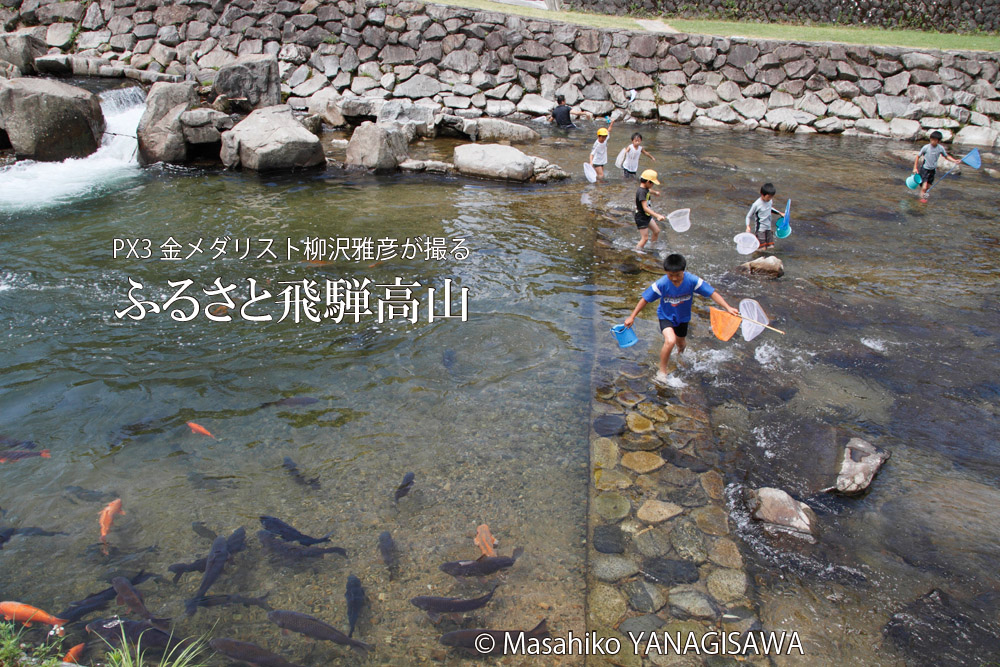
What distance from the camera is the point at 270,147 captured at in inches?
597

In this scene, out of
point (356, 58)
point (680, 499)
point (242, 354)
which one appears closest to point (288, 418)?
point (242, 354)

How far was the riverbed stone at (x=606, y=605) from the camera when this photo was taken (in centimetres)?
442

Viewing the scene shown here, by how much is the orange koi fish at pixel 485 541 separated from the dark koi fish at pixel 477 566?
8cm

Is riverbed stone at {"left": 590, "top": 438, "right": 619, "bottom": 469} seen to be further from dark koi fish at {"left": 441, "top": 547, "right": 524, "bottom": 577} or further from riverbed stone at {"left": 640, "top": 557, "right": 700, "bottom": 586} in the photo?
dark koi fish at {"left": 441, "top": 547, "right": 524, "bottom": 577}

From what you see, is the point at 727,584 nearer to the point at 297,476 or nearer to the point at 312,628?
the point at 312,628

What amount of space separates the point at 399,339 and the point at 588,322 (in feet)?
8.81

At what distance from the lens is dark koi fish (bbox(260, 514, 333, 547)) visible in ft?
16.6

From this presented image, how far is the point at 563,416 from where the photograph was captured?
6.74 metres

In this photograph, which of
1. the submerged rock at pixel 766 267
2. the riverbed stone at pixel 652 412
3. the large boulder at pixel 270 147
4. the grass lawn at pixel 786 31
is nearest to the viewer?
the riverbed stone at pixel 652 412

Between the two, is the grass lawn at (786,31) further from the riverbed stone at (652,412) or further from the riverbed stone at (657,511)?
the riverbed stone at (657,511)

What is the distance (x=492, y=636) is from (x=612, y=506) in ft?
5.61

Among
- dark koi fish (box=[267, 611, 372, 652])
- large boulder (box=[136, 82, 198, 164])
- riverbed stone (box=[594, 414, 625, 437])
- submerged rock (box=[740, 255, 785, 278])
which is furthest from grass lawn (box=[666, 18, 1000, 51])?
dark koi fish (box=[267, 611, 372, 652])

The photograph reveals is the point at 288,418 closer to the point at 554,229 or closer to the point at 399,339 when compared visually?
the point at 399,339

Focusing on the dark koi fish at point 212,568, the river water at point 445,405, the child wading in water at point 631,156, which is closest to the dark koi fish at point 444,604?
the river water at point 445,405
